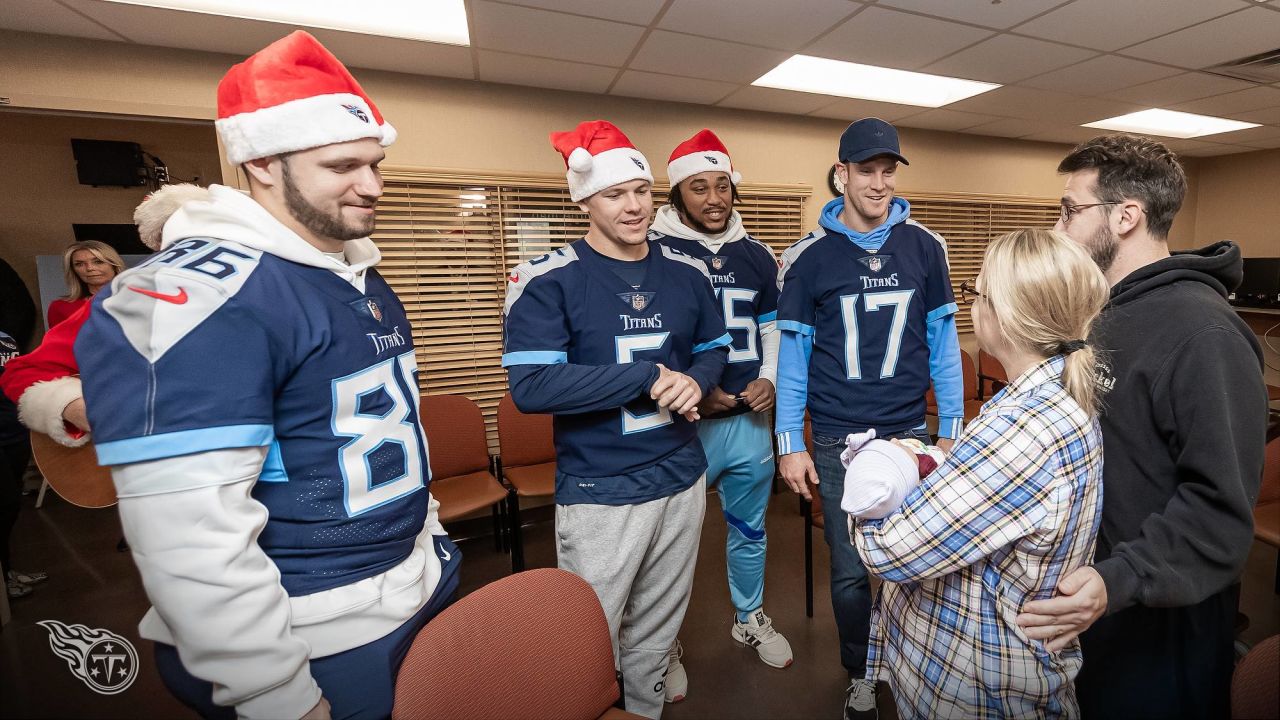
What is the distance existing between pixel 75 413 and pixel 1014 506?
7.86 ft

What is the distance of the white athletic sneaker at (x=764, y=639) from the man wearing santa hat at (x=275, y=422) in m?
1.71

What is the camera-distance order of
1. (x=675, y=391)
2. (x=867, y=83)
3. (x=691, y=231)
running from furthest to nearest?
(x=867, y=83) → (x=691, y=231) → (x=675, y=391)

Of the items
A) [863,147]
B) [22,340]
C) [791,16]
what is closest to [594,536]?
[863,147]

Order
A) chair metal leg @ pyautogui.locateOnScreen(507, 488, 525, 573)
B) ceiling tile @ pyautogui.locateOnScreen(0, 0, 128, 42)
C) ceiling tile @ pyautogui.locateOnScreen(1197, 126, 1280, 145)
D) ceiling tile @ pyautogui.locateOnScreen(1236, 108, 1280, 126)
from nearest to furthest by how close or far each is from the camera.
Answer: ceiling tile @ pyautogui.locateOnScreen(0, 0, 128, 42), chair metal leg @ pyautogui.locateOnScreen(507, 488, 525, 573), ceiling tile @ pyautogui.locateOnScreen(1236, 108, 1280, 126), ceiling tile @ pyautogui.locateOnScreen(1197, 126, 1280, 145)

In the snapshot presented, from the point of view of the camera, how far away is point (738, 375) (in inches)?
98.0

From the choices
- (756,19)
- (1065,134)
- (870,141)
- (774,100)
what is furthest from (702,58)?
(1065,134)

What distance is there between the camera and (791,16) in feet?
9.14

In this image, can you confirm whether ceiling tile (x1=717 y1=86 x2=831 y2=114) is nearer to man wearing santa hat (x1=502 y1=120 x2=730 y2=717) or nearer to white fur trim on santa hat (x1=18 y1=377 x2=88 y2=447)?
man wearing santa hat (x1=502 y1=120 x2=730 y2=717)

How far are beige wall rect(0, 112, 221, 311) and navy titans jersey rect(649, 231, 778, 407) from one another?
4.81 m

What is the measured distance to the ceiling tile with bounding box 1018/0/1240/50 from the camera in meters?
2.75

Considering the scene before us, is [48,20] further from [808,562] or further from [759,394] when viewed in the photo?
[808,562]

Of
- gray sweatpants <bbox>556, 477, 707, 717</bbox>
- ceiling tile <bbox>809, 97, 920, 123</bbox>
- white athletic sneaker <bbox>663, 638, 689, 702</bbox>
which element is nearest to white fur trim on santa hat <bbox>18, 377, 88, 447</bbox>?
gray sweatpants <bbox>556, 477, 707, 717</bbox>

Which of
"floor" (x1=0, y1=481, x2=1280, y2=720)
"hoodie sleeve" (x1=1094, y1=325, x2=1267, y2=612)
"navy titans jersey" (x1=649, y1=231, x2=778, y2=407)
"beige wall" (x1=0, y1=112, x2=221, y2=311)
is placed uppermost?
"beige wall" (x1=0, y1=112, x2=221, y2=311)

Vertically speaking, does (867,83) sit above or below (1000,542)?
above
